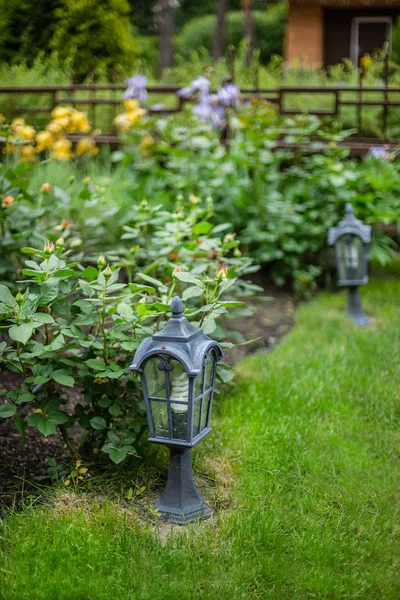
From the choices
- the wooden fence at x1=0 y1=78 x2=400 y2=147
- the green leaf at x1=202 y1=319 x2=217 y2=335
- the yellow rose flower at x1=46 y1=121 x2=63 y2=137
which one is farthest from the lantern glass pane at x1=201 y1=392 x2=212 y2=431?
the yellow rose flower at x1=46 y1=121 x2=63 y2=137

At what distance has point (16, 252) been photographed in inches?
142

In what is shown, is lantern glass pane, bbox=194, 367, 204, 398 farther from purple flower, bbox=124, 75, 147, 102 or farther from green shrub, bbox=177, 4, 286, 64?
green shrub, bbox=177, 4, 286, 64

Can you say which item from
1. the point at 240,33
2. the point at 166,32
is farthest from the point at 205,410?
the point at 240,33

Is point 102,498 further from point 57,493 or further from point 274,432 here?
point 274,432

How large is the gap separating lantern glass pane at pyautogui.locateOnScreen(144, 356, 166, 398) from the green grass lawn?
0.42m

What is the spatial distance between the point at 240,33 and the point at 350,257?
17.7 meters

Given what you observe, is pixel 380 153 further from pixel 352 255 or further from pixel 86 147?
pixel 86 147

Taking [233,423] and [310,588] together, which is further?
[233,423]

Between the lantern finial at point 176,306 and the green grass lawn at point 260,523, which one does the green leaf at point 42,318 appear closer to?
the lantern finial at point 176,306

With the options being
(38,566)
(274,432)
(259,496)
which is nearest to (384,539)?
(259,496)

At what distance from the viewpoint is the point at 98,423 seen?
257 cm

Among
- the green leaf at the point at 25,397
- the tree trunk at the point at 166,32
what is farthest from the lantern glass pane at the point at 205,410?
the tree trunk at the point at 166,32

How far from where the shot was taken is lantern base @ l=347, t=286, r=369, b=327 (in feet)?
15.7

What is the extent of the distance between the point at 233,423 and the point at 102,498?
83cm
